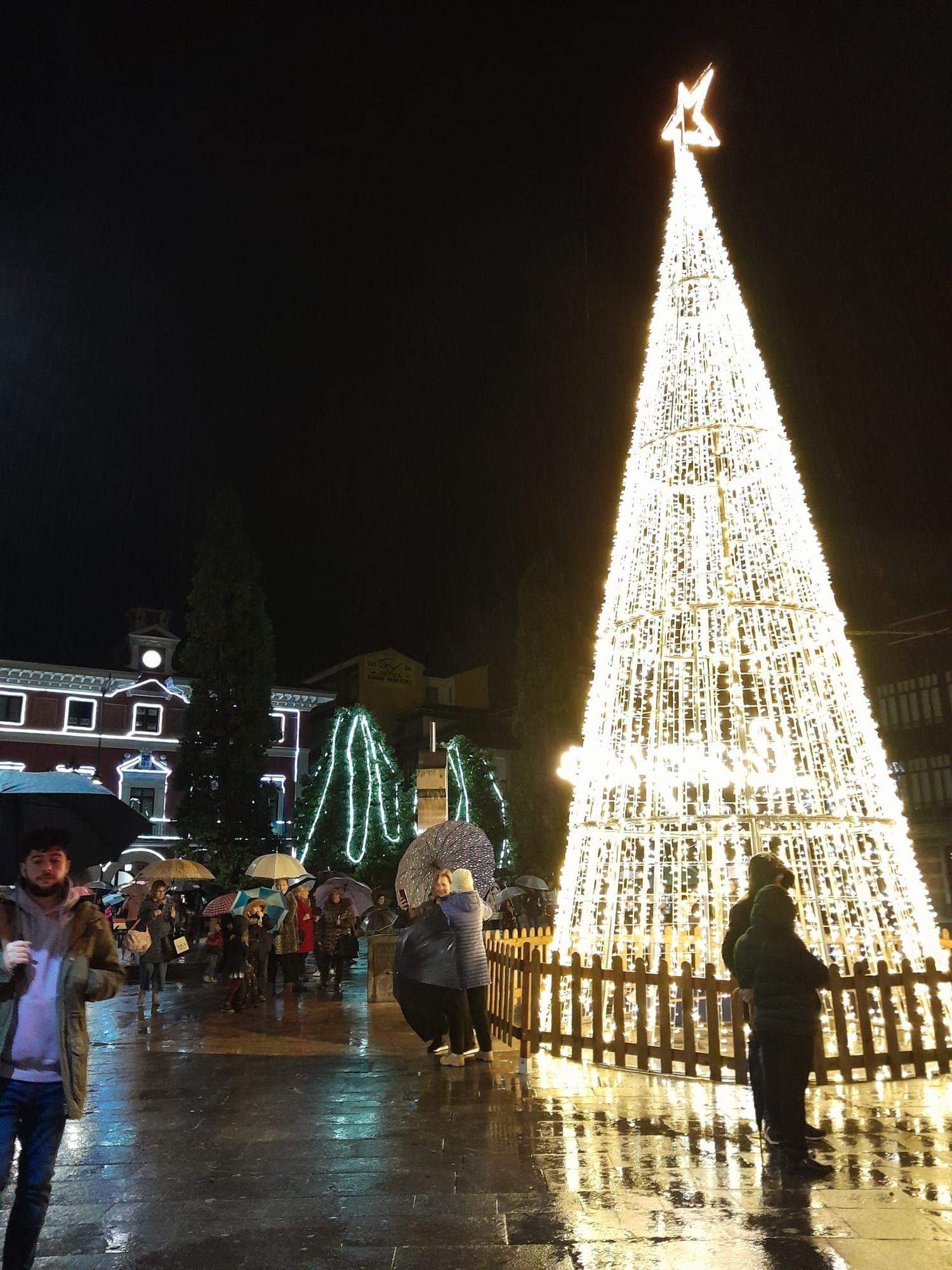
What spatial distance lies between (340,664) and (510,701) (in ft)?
31.7

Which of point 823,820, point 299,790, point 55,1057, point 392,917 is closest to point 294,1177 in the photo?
point 55,1057

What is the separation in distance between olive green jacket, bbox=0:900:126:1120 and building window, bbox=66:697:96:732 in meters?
39.7

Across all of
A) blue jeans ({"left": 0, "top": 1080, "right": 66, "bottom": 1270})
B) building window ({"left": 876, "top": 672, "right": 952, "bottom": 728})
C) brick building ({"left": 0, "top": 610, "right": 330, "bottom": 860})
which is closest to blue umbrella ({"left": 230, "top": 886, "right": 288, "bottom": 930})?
blue jeans ({"left": 0, "top": 1080, "right": 66, "bottom": 1270})

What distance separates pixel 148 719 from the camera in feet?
137

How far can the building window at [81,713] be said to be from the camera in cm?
4044

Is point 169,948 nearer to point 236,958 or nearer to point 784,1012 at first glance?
point 236,958

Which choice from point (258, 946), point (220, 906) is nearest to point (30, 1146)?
point (258, 946)

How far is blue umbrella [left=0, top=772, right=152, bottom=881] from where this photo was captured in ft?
19.4

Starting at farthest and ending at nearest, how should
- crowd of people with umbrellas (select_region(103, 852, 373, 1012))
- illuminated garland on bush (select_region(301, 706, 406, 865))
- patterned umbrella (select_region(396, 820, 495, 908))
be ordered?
illuminated garland on bush (select_region(301, 706, 406, 865)) → crowd of people with umbrellas (select_region(103, 852, 373, 1012)) → patterned umbrella (select_region(396, 820, 495, 908))

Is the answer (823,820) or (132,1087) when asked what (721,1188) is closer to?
(823,820)

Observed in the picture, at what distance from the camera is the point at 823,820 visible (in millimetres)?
8156

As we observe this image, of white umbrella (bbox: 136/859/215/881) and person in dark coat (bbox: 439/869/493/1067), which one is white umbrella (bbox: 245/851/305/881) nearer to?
white umbrella (bbox: 136/859/215/881)

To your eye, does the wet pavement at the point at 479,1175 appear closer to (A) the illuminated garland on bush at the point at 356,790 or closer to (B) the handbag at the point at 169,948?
(B) the handbag at the point at 169,948

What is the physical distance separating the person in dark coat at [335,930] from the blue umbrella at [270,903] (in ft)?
2.72
